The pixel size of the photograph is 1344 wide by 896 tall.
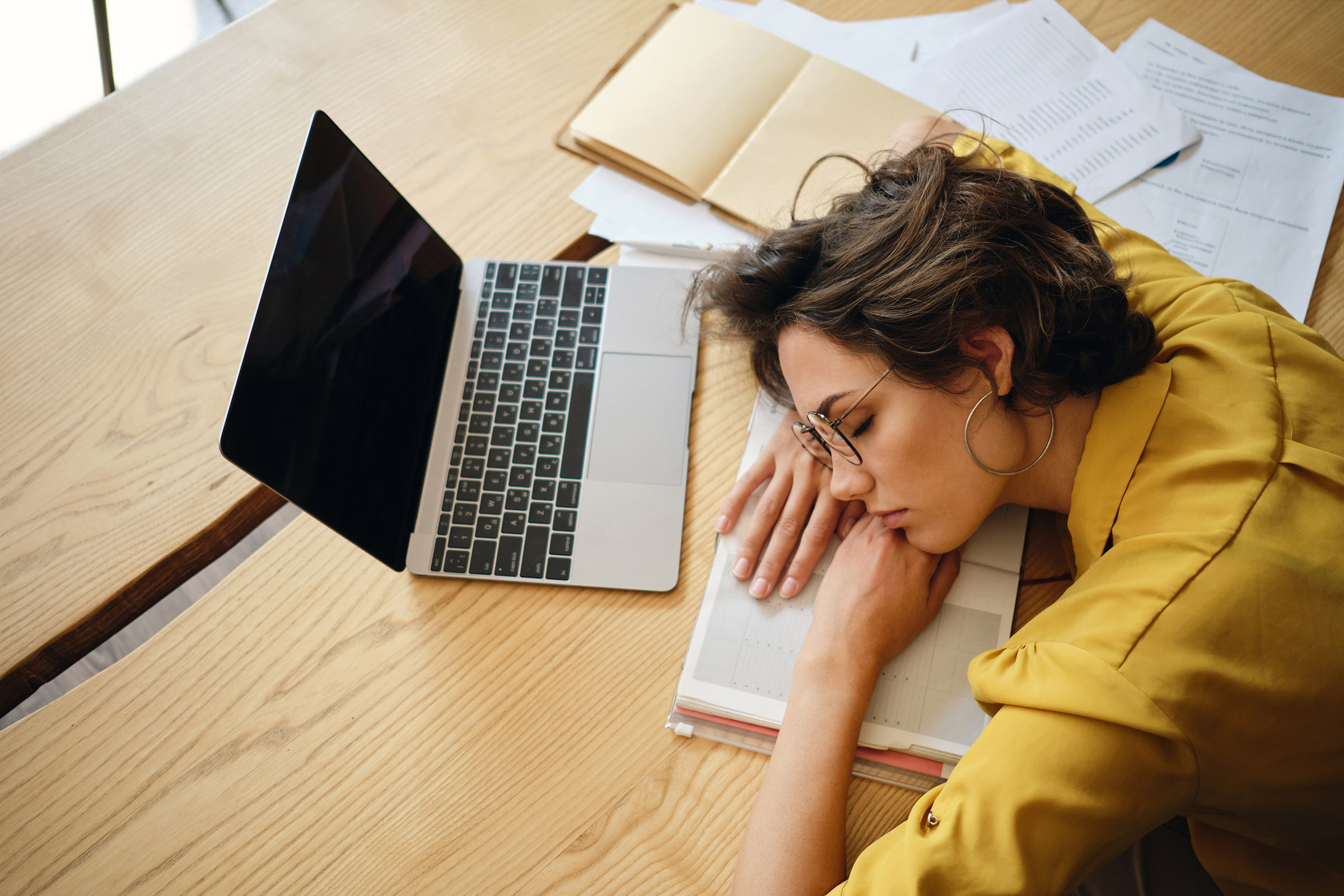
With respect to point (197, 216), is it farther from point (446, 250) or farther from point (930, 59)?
point (930, 59)

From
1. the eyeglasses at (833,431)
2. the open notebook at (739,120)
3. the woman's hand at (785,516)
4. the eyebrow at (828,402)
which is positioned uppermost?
the open notebook at (739,120)

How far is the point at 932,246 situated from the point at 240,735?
2.82 feet

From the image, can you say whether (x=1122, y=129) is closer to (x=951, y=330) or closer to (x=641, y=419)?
(x=951, y=330)

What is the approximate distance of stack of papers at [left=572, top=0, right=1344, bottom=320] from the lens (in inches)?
38.3

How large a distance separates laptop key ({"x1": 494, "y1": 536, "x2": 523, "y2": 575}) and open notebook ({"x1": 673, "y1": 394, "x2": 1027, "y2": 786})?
0.68 feet

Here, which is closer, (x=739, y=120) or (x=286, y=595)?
(x=286, y=595)

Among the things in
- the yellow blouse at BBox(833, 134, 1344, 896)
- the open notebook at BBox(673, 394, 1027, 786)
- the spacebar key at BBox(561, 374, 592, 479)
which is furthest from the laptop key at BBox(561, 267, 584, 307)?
the yellow blouse at BBox(833, 134, 1344, 896)

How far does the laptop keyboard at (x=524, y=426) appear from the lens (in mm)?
831

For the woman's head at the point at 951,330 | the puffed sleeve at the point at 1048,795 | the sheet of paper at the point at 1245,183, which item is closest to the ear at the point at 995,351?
the woman's head at the point at 951,330

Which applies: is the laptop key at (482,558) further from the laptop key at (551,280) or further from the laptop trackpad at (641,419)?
the laptop key at (551,280)

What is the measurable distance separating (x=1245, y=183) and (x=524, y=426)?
0.99 meters

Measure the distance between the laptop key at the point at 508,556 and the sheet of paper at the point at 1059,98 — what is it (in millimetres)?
809

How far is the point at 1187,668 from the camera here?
618 mm

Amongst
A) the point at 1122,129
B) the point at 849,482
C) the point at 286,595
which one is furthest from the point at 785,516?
the point at 1122,129
